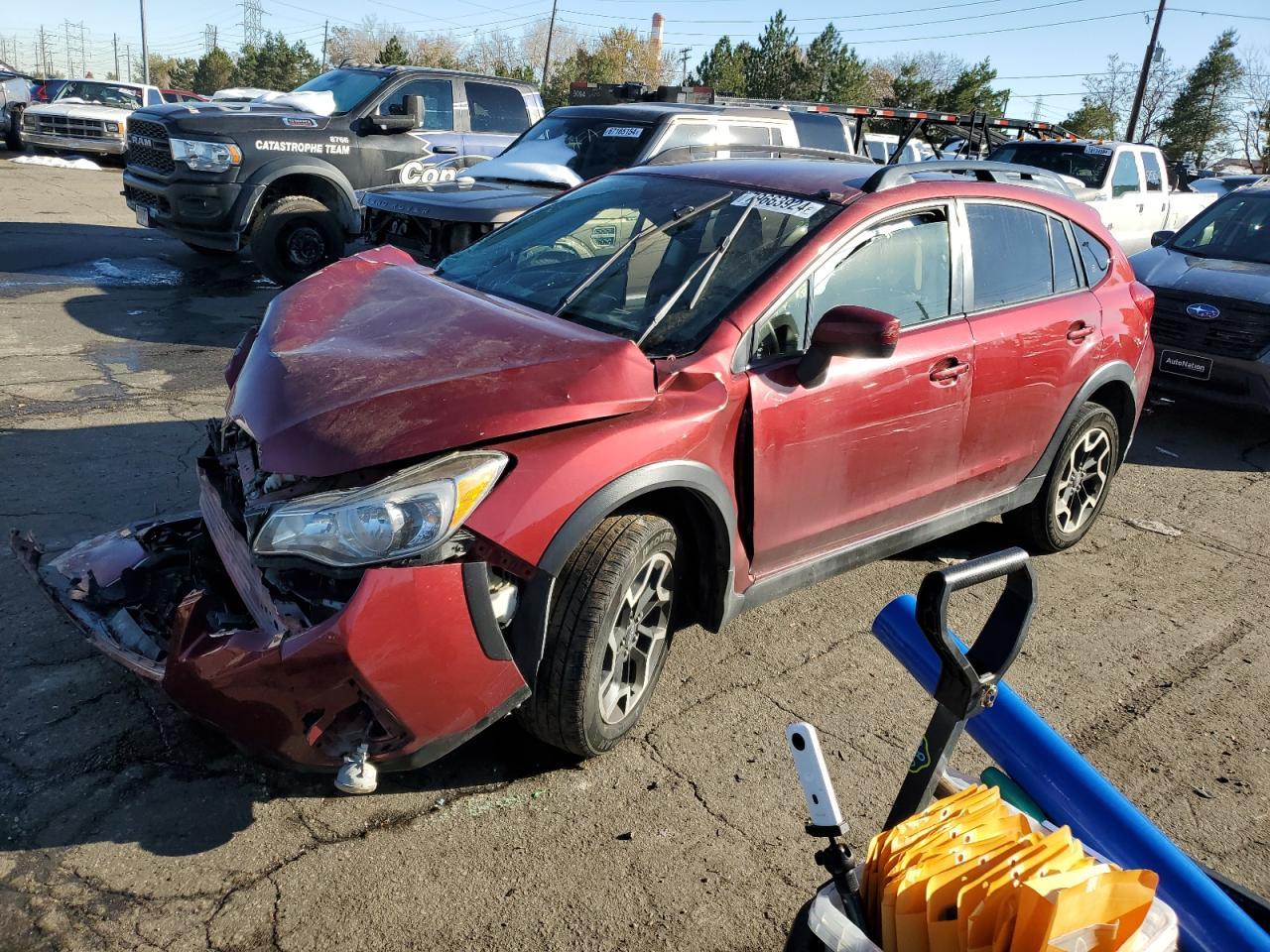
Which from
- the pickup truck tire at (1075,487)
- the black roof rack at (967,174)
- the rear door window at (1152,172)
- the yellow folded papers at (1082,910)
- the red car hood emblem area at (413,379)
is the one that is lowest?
the pickup truck tire at (1075,487)

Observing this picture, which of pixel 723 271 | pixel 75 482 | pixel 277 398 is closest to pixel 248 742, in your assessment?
pixel 277 398

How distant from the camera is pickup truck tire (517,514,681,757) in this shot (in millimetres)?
2838

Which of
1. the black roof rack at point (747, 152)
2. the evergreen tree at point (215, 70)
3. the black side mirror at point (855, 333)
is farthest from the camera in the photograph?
the evergreen tree at point (215, 70)

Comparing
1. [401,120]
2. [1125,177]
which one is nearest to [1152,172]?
[1125,177]

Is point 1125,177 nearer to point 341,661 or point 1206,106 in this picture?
point 341,661

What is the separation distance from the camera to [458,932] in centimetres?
247

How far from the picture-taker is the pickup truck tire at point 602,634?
284cm

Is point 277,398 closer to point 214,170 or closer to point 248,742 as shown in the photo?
point 248,742

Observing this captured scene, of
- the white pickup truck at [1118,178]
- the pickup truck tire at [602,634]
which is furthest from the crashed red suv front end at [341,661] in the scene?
the white pickup truck at [1118,178]

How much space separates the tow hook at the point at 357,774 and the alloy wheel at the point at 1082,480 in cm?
350

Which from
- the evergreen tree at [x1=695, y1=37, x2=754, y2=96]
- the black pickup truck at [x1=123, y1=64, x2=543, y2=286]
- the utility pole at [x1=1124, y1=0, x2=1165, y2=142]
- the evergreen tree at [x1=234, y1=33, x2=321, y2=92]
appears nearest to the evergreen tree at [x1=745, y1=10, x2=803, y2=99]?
the evergreen tree at [x1=695, y1=37, x2=754, y2=96]

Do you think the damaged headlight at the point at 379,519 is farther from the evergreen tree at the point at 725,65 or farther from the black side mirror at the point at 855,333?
the evergreen tree at the point at 725,65

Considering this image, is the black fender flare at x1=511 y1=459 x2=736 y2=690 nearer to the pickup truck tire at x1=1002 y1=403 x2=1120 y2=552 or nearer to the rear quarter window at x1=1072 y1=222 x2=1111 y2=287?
the pickup truck tire at x1=1002 y1=403 x2=1120 y2=552

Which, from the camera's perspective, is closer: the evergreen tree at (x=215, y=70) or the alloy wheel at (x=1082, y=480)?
the alloy wheel at (x=1082, y=480)
